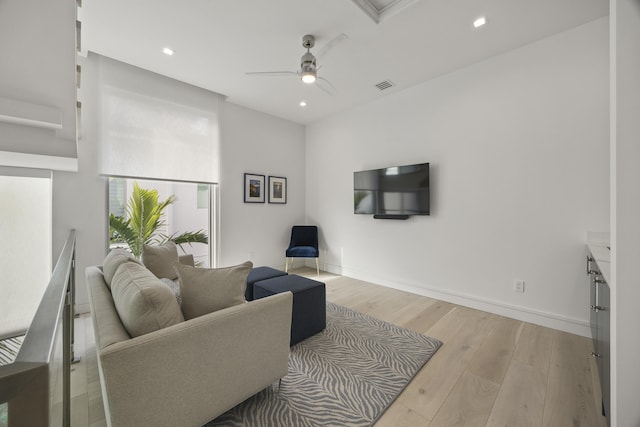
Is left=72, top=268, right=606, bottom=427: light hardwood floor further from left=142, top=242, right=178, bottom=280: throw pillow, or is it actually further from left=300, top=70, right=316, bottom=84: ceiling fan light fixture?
left=300, top=70, right=316, bottom=84: ceiling fan light fixture

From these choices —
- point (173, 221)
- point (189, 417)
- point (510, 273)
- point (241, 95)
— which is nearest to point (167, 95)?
point (241, 95)

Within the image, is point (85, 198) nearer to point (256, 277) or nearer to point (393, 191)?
point (256, 277)

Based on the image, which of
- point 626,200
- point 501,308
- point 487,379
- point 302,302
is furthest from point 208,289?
point 501,308

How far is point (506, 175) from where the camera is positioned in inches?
109

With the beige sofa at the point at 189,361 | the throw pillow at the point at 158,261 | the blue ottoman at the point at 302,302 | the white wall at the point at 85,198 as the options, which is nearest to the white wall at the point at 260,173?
the throw pillow at the point at 158,261

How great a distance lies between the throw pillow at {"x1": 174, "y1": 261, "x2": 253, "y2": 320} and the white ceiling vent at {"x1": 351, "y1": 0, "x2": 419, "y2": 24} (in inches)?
93.1

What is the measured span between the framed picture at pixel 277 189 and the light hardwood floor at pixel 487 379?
2.85 m

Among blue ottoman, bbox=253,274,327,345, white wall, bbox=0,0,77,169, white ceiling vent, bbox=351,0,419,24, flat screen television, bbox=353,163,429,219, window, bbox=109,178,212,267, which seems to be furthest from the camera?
flat screen television, bbox=353,163,429,219

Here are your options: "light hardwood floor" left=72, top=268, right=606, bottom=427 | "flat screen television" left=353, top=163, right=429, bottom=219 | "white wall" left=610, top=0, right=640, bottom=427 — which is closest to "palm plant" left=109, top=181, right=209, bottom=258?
"light hardwood floor" left=72, top=268, right=606, bottom=427

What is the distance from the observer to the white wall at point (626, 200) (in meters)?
0.76

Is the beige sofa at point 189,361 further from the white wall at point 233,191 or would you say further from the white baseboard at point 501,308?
the white baseboard at point 501,308

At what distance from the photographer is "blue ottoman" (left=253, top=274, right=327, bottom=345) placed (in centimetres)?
225

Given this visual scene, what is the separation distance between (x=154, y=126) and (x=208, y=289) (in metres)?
2.89

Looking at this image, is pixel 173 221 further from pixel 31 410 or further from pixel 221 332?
pixel 31 410
